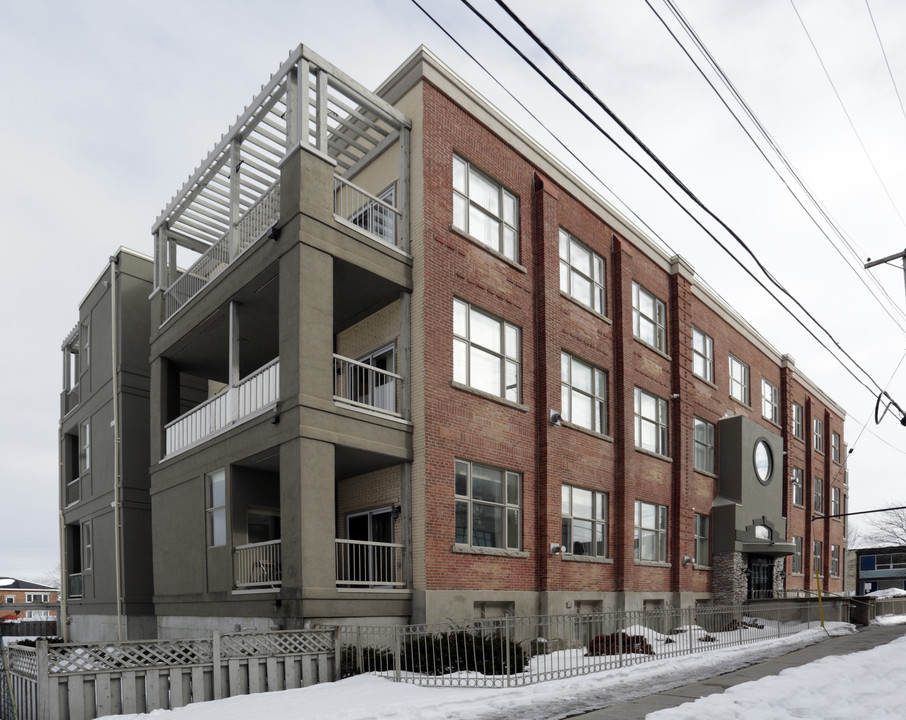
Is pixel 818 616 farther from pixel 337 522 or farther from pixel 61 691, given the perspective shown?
pixel 61 691

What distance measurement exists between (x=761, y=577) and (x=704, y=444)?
6.64m

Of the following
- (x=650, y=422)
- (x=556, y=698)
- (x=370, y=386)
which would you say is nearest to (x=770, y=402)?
(x=650, y=422)

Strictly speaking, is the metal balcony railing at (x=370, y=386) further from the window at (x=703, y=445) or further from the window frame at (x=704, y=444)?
the window at (x=703, y=445)

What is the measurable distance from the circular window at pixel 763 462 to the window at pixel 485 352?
54.3ft

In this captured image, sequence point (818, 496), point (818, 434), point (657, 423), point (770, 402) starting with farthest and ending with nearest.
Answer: point (818, 434) < point (818, 496) < point (770, 402) < point (657, 423)

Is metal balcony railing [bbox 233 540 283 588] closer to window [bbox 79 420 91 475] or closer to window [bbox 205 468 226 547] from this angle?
window [bbox 205 468 226 547]

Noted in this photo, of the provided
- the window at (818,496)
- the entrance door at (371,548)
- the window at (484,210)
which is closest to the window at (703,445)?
the window at (484,210)

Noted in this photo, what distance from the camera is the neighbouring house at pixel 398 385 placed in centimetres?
1716

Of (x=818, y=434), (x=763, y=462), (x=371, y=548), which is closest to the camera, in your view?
(x=371, y=548)

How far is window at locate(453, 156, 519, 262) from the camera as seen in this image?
66.7ft

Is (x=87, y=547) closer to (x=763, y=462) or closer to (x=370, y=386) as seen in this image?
(x=370, y=386)

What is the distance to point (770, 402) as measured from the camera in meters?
38.9

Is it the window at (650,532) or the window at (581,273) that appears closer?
the window at (581,273)

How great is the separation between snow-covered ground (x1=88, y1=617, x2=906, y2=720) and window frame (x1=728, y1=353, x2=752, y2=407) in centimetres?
1956
